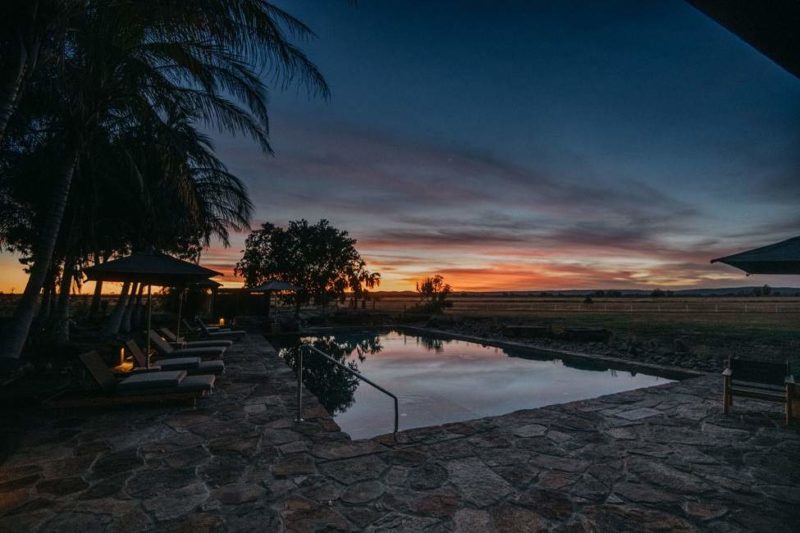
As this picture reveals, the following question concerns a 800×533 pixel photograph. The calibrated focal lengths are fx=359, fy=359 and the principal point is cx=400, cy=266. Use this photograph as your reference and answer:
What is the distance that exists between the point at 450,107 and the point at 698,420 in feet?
32.2

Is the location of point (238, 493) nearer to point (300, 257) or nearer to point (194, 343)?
point (194, 343)

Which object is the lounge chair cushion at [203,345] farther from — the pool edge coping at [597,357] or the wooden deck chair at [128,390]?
the pool edge coping at [597,357]

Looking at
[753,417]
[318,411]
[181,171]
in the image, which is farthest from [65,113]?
[753,417]

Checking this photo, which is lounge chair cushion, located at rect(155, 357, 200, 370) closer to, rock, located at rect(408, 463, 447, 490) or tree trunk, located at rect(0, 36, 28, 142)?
tree trunk, located at rect(0, 36, 28, 142)

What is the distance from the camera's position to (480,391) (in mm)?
8844

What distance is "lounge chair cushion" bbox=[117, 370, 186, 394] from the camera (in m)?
5.59

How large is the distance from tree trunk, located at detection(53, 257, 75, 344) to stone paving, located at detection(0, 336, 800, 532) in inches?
247

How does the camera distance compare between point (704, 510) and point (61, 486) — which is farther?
point (61, 486)

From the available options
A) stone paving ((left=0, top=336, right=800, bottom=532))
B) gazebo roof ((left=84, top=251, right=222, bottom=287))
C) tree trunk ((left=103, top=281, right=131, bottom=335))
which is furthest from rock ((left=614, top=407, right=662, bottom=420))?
tree trunk ((left=103, top=281, right=131, bottom=335))

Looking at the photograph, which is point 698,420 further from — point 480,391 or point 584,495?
point 480,391

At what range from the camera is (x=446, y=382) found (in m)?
9.68

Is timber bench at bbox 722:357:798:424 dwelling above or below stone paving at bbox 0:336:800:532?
above

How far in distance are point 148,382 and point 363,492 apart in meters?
4.34

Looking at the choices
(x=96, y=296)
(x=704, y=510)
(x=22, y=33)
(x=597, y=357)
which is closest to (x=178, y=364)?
(x=22, y=33)
